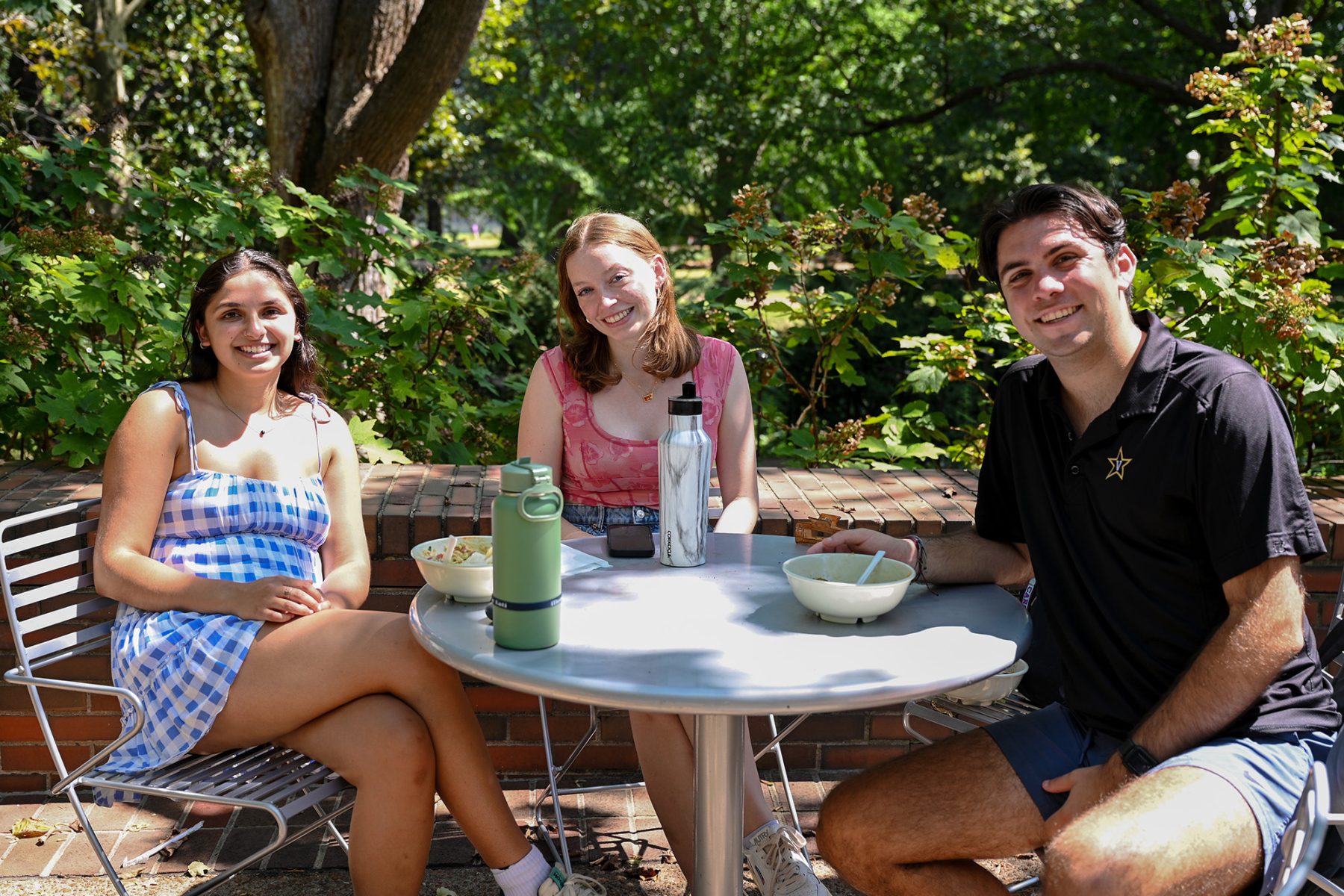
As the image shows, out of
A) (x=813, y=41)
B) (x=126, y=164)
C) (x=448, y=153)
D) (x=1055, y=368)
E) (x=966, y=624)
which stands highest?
(x=813, y=41)

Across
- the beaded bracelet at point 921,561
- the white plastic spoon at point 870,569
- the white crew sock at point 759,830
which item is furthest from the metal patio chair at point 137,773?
the beaded bracelet at point 921,561

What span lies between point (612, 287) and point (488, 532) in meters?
0.73

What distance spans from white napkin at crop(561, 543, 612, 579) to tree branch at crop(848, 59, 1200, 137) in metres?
10.7

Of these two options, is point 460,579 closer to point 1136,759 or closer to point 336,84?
point 1136,759

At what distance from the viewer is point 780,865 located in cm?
232

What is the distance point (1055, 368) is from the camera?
213 cm

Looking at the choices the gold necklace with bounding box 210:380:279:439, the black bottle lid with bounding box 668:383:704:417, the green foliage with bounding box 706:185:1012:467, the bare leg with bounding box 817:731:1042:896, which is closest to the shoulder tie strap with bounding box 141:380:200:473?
the gold necklace with bounding box 210:380:279:439

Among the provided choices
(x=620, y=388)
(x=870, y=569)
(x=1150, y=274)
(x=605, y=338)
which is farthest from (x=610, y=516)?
(x=1150, y=274)

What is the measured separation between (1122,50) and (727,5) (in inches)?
216

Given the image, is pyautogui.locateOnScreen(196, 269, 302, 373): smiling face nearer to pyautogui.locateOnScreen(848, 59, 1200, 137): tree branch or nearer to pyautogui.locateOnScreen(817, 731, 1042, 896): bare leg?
pyautogui.locateOnScreen(817, 731, 1042, 896): bare leg

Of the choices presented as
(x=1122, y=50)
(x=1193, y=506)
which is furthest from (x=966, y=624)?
(x=1122, y=50)

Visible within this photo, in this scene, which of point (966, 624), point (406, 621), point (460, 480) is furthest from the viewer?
point (460, 480)

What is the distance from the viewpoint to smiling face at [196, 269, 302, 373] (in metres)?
2.55

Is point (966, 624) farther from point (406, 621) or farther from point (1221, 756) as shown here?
point (406, 621)
